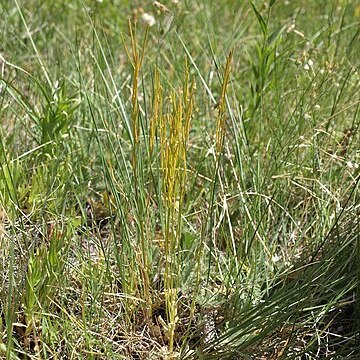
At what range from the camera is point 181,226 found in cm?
153

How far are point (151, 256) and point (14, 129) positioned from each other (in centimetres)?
65

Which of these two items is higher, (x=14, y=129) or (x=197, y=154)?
(x=197, y=154)

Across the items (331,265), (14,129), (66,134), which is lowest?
(14,129)

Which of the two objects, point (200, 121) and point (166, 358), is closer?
point (166, 358)

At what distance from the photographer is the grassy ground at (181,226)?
4.81 feet

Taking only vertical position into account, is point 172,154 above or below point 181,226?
above

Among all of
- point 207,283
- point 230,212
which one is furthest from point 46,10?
point 207,283

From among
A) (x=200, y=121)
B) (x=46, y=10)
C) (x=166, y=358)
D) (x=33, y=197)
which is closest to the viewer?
(x=166, y=358)

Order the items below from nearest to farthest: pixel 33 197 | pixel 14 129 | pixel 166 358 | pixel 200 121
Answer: pixel 166 358 < pixel 33 197 < pixel 14 129 < pixel 200 121

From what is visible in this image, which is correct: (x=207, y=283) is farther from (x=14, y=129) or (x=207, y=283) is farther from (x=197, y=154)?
(x=14, y=129)

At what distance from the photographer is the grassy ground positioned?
4.81 ft

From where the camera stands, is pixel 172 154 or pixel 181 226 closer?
pixel 172 154

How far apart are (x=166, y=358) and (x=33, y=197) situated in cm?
58

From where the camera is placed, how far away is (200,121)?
7.28 ft
